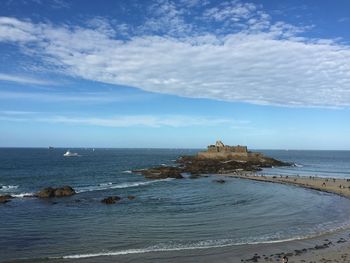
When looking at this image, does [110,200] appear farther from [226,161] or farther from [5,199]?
[226,161]

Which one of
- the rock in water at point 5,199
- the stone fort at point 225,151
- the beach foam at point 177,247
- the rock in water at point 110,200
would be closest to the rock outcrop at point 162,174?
the rock in water at point 110,200

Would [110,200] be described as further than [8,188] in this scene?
No

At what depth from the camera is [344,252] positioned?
26531 mm

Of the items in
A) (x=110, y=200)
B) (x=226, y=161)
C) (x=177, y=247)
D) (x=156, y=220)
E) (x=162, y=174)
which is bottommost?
(x=177, y=247)

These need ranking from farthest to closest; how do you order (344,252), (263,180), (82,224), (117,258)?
(263,180) → (82,224) → (344,252) → (117,258)

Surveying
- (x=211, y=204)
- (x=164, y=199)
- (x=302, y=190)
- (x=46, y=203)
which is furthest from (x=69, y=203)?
(x=302, y=190)

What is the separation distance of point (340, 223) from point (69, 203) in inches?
Result: 1143

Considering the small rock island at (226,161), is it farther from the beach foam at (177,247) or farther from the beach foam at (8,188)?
the beach foam at (177,247)

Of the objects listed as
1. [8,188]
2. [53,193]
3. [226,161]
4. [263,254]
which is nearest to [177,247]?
[263,254]

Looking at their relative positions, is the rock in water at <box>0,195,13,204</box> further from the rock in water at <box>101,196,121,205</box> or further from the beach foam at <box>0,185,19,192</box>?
the rock in water at <box>101,196,121,205</box>

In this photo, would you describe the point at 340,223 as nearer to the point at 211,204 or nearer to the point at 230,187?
the point at 211,204

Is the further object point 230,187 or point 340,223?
point 230,187

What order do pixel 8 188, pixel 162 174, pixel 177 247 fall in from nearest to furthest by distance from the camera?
1. pixel 177 247
2. pixel 8 188
3. pixel 162 174

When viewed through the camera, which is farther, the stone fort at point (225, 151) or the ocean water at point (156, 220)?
the stone fort at point (225, 151)
